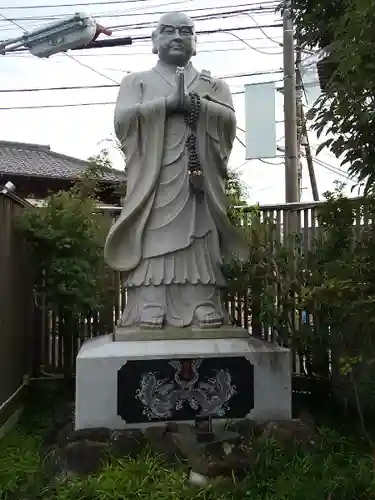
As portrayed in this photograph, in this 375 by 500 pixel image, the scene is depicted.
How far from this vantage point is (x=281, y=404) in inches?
155

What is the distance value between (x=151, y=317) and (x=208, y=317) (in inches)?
15.4

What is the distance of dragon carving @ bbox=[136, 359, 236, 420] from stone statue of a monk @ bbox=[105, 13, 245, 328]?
407mm

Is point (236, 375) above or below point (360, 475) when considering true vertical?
above

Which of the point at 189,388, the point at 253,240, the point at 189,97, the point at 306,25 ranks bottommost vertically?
the point at 189,388

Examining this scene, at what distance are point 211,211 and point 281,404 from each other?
1.44 m

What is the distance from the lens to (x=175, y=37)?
4.38 m

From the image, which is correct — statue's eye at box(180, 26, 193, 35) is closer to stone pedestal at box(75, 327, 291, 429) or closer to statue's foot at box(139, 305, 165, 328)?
statue's foot at box(139, 305, 165, 328)

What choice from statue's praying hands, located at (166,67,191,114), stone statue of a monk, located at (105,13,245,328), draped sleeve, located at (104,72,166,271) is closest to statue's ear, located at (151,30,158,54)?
stone statue of a monk, located at (105,13,245,328)

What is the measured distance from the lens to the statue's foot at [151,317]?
405 centimetres

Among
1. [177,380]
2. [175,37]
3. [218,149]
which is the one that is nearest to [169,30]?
[175,37]

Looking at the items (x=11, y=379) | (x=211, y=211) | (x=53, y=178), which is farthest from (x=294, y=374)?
(x=53, y=178)

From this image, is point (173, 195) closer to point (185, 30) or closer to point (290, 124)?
point (185, 30)

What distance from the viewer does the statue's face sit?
14.4 ft

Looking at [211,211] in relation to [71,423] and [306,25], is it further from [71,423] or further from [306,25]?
[71,423]
